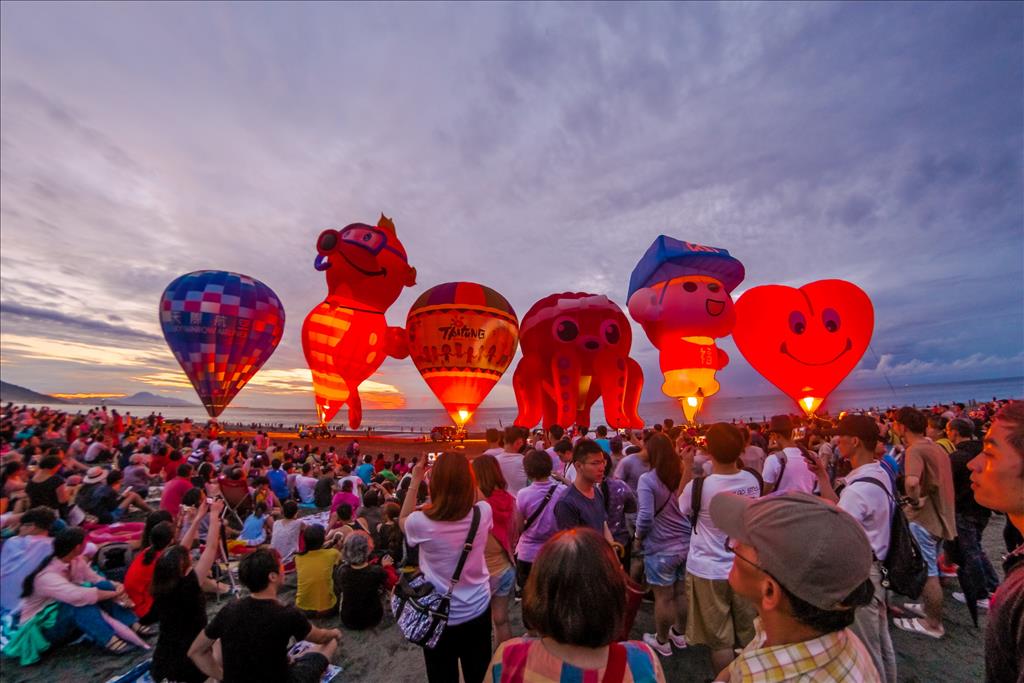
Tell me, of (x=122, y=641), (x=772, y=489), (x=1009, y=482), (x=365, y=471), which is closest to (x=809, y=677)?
(x=1009, y=482)

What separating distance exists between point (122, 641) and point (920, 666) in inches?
261

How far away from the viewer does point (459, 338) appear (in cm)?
1585

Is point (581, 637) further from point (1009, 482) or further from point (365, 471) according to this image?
point (365, 471)

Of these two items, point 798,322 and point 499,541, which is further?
point 798,322

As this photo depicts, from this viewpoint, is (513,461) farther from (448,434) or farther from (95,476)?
(448,434)

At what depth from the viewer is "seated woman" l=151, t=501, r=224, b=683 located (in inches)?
116

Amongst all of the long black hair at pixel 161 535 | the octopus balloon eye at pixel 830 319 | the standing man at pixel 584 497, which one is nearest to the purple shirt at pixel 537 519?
the standing man at pixel 584 497

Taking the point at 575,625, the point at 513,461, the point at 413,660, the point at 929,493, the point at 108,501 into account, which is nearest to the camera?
the point at 575,625

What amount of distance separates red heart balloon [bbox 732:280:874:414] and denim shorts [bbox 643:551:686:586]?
43.3 feet

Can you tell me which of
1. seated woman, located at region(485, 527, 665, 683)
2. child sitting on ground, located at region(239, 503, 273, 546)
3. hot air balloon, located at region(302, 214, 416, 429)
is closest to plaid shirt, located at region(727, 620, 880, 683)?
seated woman, located at region(485, 527, 665, 683)

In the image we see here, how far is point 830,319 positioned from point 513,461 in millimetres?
13648

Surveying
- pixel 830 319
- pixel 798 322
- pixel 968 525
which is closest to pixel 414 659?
pixel 968 525

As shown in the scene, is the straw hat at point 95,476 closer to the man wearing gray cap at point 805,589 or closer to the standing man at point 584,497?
the standing man at point 584,497

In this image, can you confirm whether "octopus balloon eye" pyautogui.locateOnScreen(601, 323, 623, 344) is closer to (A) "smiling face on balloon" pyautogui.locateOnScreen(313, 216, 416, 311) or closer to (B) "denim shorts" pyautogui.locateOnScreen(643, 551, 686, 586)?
(A) "smiling face on balloon" pyautogui.locateOnScreen(313, 216, 416, 311)
